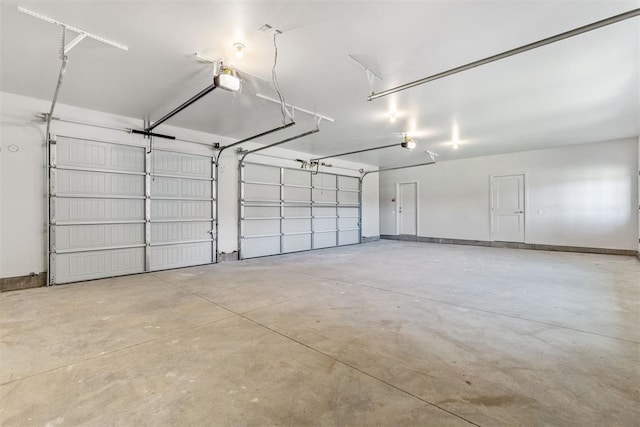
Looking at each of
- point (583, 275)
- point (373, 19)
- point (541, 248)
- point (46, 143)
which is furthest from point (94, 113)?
point (541, 248)

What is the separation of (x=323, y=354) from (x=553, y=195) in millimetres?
8794

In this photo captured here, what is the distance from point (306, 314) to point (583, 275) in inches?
197

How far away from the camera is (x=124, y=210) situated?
5254mm

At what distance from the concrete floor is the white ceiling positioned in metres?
2.79

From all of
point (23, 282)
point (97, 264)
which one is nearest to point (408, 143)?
point (97, 264)

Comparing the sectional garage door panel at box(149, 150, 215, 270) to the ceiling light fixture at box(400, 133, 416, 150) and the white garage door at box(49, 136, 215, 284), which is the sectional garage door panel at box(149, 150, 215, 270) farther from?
the ceiling light fixture at box(400, 133, 416, 150)

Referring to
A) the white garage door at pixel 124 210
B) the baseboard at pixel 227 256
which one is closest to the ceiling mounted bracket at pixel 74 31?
the white garage door at pixel 124 210

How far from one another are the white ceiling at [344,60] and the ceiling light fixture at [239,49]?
0.20 ft

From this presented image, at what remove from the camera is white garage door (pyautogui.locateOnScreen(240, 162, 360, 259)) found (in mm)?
7164

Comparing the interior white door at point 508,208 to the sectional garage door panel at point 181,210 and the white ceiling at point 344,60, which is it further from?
the sectional garage door panel at point 181,210

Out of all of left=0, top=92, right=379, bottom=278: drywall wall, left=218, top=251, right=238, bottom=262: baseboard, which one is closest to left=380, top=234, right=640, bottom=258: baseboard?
left=218, top=251, right=238, bottom=262: baseboard

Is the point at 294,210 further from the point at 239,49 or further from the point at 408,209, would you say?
the point at 239,49

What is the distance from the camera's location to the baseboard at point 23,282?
4.14 meters

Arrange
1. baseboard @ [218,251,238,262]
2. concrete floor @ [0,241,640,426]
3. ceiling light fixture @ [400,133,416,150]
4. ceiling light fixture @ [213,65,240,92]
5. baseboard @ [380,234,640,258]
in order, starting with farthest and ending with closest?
baseboard @ [380,234,640,258]
baseboard @ [218,251,238,262]
ceiling light fixture @ [400,133,416,150]
ceiling light fixture @ [213,65,240,92]
concrete floor @ [0,241,640,426]
